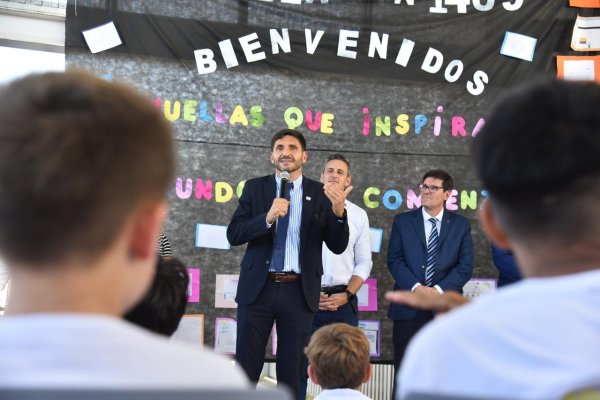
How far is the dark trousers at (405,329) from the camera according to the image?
4645 millimetres

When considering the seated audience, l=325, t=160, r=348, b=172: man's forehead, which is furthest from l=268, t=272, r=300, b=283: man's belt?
the seated audience

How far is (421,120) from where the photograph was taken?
18.1 ft

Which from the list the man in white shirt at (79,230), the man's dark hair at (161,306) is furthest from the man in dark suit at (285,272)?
the man in white shirt at (79,230)

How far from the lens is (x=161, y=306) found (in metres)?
1.83

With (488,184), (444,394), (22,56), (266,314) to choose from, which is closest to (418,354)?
(444,394)

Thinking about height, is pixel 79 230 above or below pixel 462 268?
above

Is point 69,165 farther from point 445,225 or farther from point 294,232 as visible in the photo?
point 445,225

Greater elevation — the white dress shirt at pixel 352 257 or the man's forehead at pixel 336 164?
the man's forehead at pixel 336 164

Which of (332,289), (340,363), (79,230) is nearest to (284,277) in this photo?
(332,289)

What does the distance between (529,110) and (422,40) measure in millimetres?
4751

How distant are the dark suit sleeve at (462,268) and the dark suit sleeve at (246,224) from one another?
49.0 inches

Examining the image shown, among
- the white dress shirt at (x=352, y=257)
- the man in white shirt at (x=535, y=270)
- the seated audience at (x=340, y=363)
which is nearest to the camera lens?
the man in white shirt at (x=535, y=270)

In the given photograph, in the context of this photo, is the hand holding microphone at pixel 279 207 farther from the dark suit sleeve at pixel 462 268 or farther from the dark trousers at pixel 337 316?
the dark suit sleeve at pixel 462 268

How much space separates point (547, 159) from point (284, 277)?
3.26m
